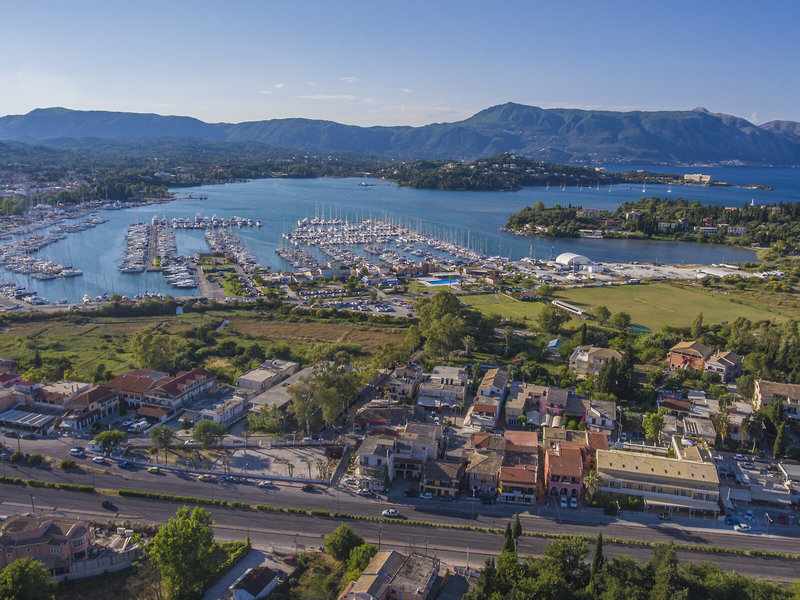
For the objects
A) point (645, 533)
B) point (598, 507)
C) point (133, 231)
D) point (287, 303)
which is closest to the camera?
point (645, 533)

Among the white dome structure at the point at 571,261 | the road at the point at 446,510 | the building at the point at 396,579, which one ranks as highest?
the white dome structure at the point at 571,261

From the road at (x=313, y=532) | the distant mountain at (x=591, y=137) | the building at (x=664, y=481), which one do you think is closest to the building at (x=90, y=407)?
the road at (x=313, y=532)

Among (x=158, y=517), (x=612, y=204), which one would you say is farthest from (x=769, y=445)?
(x=612, y=204)

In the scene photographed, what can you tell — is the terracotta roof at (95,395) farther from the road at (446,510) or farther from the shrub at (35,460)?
the road at (446,510)

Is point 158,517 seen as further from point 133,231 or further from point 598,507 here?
point 133,231

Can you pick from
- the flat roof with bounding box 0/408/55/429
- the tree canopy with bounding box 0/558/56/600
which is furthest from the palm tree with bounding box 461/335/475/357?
the tree canopy with bounding box 0/558/56/600

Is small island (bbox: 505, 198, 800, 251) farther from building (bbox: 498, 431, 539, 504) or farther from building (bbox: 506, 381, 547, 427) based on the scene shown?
building (bbox: 498, 431, 539, 504)
